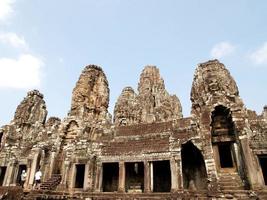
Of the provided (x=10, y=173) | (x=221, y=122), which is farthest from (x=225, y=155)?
(x=10, y=173)

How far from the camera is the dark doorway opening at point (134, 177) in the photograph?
19.4 m

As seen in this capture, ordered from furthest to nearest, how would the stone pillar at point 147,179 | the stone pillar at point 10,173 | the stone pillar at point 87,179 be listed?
1. the stone pillar at point 10,173
2. the stone pillar at point 87,179
3. the stone pillar at point 147,179

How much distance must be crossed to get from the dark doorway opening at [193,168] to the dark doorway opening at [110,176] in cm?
632

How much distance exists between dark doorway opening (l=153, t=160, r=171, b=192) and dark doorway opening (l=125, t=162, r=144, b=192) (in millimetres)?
1243

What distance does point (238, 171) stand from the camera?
1605 centimetres

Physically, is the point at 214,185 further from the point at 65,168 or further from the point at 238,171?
the point at 65,168

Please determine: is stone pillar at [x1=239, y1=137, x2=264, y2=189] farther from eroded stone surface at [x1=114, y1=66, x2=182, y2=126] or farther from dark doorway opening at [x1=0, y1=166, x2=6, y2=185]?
eroded stone surface at [x1=114, y1=66, x2=182, y2=126]

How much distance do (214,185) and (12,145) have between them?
77.5 feet

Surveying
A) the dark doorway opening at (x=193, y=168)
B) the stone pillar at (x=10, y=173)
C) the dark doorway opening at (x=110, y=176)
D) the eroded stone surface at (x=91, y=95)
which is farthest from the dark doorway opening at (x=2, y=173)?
the dark doorway opening at (x=193, y=168)

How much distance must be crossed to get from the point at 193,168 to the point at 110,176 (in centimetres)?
772

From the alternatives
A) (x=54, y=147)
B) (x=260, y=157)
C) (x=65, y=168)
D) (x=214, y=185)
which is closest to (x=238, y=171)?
(x=260, y=157)

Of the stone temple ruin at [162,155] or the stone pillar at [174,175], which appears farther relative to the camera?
the stone pillar at [174,175]

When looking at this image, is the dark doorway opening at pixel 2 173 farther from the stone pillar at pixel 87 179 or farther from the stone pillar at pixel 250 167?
the stone pillar at pixel 250 167

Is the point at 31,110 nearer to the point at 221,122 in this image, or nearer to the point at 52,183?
the point at 52,183
